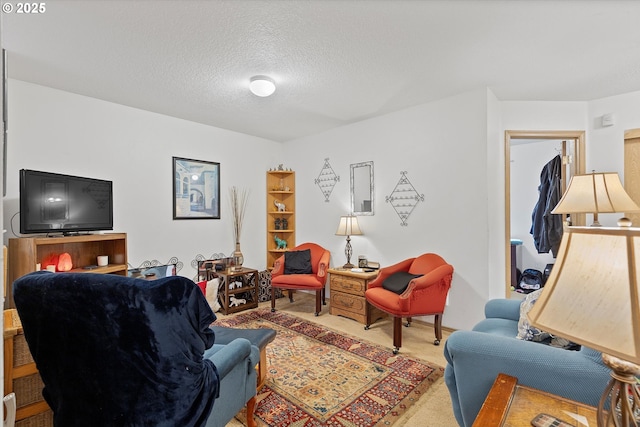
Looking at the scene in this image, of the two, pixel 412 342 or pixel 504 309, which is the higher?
pixel 504 309

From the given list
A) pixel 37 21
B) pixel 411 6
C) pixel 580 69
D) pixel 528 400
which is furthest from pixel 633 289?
pixel 37 21

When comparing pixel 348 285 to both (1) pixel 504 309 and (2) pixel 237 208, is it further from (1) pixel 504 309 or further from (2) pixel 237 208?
(2) pixel 237 208

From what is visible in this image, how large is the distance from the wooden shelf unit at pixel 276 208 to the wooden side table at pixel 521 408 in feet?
13.2

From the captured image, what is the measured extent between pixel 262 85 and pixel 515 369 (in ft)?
9.09

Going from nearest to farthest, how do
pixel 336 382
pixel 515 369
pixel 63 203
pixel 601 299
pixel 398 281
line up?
pixel 601 299, pixel 515 369, pixel 336 382, pixel 63 203, pixel 398 281

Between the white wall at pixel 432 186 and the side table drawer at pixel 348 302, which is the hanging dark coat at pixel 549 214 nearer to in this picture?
the white wall at pixel 432 186

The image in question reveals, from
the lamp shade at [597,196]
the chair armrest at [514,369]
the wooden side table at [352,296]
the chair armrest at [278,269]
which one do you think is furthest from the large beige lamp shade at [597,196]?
the chair armrest at [278,269]

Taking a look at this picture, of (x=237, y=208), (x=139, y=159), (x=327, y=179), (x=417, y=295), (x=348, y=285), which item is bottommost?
(x=348, y=285)

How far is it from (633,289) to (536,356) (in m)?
0.90

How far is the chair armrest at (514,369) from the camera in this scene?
1.21 meters

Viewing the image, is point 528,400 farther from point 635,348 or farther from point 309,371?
point 309,371

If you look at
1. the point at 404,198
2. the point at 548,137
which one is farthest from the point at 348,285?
the point at 548,137

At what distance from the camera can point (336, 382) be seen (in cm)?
226

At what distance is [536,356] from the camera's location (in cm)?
133
